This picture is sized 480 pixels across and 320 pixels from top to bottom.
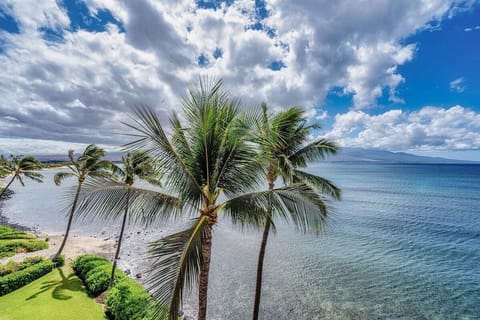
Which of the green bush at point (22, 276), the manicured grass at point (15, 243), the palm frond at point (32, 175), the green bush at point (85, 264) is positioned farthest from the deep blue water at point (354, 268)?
the palm frond at point (32, 175)

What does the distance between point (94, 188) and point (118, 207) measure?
69 centimetres

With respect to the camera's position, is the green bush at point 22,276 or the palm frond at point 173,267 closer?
the palm frond at point 173,267

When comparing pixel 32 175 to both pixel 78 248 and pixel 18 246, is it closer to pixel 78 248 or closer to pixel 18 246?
pixel 18 246

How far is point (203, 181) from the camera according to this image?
6328 millimetres

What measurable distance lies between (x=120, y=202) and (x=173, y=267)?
2.24 meters

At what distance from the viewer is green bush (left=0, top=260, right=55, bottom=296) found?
13969 millimetres

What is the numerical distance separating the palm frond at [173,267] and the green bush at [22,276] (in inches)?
627

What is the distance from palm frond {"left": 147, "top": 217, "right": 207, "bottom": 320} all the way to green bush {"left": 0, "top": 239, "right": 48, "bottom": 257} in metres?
24.3

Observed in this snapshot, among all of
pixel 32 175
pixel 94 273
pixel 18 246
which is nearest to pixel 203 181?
pixel 94 273

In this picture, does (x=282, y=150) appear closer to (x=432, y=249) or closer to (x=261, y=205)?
(x=261, y=205)

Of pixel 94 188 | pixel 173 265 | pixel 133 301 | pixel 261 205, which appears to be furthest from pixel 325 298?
Answer: pixel 94 188

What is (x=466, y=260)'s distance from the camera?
22.3 meters

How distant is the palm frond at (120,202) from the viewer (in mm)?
5359

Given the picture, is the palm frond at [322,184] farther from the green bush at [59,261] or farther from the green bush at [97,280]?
the green bush at [59,261]
